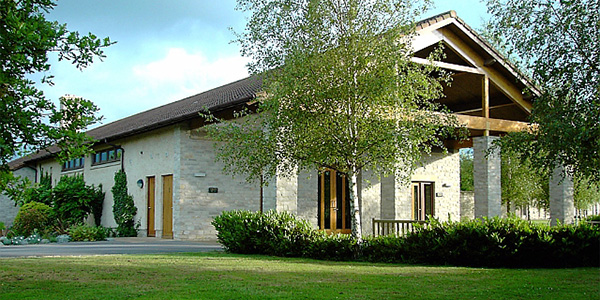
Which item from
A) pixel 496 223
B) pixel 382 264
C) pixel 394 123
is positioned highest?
pixel 394 123

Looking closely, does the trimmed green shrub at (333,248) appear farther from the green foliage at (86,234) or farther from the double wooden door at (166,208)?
the green foliage at (86,234)

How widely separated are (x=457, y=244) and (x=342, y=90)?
3.72m

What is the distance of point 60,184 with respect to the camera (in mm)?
23172

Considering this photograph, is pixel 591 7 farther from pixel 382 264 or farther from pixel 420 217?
pixel 420 217

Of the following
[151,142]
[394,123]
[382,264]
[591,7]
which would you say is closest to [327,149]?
[394,123]

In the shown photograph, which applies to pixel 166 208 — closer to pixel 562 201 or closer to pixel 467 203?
pixel 562 201

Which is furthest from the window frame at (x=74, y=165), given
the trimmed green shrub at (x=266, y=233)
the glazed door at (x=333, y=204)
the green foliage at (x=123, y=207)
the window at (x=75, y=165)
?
the trimmed green shrub at (x=266, y=233)

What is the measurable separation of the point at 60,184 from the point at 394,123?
15365mm

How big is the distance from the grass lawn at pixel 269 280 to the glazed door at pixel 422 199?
12.1 metres

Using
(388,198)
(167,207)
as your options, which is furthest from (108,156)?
(388,198)

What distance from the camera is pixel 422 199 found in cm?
2364

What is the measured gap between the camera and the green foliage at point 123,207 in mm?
21062

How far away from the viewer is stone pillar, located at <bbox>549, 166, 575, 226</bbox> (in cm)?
1939

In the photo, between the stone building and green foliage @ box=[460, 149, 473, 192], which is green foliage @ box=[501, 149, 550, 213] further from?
green foliage @ box=[460, 149, 473, 192]
